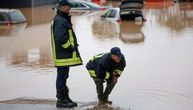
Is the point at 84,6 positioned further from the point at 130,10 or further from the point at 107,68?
the point at 107,68

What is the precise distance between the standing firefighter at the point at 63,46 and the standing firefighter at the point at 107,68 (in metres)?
0.54

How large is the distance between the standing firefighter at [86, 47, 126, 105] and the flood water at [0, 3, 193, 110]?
560 mm

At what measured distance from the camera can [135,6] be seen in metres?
38.1

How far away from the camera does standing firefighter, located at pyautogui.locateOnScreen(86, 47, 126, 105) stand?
29.8 ft

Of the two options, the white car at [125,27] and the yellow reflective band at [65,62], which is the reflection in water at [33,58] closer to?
the white car at [125,27]

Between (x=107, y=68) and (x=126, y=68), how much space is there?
728cm

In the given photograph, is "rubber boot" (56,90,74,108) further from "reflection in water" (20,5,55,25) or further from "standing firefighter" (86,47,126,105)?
"reflection in water" (20,5,55,25)

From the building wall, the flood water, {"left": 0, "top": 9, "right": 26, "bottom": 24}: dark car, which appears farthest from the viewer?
the building wall

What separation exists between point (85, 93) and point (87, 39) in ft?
46.9

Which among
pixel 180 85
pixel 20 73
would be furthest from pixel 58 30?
pixel 20 73

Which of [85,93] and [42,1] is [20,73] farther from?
[42,1]

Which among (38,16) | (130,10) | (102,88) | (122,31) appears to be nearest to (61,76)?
(102,88)

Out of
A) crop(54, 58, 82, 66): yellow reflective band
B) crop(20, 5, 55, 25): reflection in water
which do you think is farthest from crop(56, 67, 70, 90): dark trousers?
crop(20, 5, 55, 25): reflection in water

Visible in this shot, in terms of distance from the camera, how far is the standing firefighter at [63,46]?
8.70m
